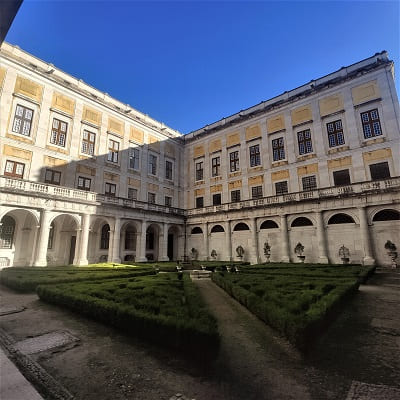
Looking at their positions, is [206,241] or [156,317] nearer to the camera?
[156,317]

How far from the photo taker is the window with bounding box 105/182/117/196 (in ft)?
92.5

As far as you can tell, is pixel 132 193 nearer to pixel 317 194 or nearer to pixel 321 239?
pixel 317 194

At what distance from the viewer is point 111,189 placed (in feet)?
93.8

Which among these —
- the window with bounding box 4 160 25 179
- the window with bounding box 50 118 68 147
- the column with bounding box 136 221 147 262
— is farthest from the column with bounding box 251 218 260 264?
the window with bounding box 4 160 25 179

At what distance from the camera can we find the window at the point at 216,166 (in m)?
34.4

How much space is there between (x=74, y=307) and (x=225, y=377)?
552 cm

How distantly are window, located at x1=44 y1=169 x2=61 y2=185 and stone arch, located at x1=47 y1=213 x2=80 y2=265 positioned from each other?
3329 mm

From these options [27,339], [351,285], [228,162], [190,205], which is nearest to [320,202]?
[228,162]

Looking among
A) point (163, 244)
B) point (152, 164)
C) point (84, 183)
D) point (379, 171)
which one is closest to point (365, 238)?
point (379, 171)

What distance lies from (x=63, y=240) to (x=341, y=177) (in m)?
28.7

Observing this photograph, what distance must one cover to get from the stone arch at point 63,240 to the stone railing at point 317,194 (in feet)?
50.8

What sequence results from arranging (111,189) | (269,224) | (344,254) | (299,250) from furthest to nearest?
(111,189), (269,224), (299,250), (344,254)

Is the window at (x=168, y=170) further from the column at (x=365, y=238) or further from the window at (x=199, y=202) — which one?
the column at (x=365, y=238)

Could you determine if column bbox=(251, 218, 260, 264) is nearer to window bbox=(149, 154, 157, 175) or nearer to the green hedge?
window bbox=(149, 154, 157, 175)
